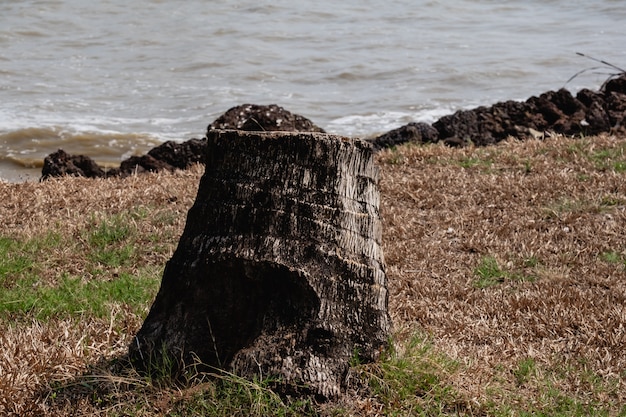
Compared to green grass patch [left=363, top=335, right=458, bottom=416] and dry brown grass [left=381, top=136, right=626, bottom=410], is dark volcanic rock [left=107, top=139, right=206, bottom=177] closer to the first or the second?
dry brown grass [left=381, top=136, right=626, bottom=410]

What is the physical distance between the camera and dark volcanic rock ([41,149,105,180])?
392 inches

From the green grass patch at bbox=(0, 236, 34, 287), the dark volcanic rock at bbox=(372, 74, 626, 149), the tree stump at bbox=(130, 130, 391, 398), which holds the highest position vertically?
the dark volcanic rock at bbox=(372, 74, 626, 149)

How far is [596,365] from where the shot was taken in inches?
193

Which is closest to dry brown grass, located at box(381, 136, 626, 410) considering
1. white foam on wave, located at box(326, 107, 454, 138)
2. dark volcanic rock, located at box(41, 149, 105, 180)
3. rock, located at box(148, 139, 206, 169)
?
rock, located at box(148, 139, 206, 169)

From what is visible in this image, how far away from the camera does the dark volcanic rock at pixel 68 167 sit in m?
9.95

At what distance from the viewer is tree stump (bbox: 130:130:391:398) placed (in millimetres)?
3938

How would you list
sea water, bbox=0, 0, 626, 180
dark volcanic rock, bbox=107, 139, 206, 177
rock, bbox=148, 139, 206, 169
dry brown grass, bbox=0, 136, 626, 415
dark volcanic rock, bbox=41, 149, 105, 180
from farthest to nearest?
sea water, bbox=0, 0, 626, 180
rock, bbox=148, 139, 206, 169
dark volcanic rock, bbox=107, 139, 206, 177
dark volcanic rock, bbox=41, 149, 105, 180
dry brown grass, bbox=0, 136, 626, 415

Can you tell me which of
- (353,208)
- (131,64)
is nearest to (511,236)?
(353,208)

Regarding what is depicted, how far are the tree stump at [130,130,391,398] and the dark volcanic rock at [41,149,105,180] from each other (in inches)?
238

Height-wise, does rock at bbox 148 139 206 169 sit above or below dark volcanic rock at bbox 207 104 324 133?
below

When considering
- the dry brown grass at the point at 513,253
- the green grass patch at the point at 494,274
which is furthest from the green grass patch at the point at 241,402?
the green grass patch at the point at 494,274

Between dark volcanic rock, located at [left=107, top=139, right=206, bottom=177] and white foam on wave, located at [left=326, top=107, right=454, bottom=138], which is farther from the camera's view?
white foam on wave, located at [left=326, top=107, right=454, bottom=138]

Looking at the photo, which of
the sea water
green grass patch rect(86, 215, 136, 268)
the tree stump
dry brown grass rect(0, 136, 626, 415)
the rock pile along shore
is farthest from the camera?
the sea water

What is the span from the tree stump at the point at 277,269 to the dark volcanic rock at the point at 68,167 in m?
6.05
